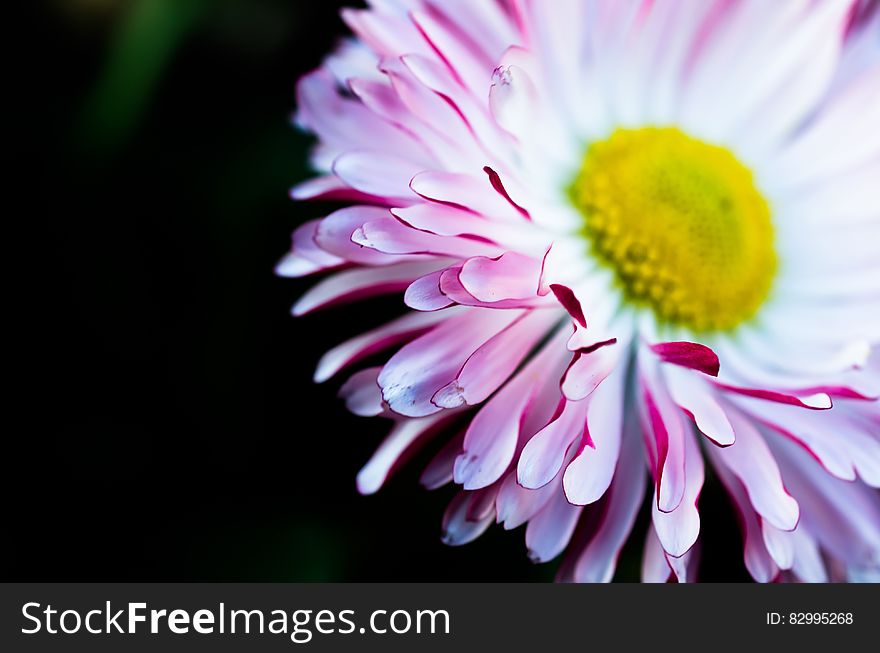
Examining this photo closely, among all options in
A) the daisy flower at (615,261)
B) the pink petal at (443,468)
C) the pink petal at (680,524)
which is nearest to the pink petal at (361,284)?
the daisy flower at (615,261)

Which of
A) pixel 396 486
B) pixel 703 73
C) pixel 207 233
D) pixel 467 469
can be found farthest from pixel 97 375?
pixel 703 73

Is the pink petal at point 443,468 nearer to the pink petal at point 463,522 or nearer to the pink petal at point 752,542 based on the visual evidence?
the pink petal at point 463,522

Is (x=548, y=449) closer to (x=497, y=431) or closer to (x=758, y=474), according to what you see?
(x=497, y=431)

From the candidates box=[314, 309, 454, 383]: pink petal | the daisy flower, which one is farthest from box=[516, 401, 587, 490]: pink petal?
box=[314, 309, 454, 383]: pink petal

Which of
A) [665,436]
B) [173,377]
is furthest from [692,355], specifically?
[173,377]

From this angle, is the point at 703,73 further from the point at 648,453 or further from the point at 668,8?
the point at 648,453

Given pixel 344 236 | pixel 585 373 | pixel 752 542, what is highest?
pixel 344 236

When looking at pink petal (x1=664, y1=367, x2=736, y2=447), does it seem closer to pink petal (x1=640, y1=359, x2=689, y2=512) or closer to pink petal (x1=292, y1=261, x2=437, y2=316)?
pink petal (x1=640, y1=359, x2=689, y2=512)

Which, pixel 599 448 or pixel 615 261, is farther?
pixel 615 261
